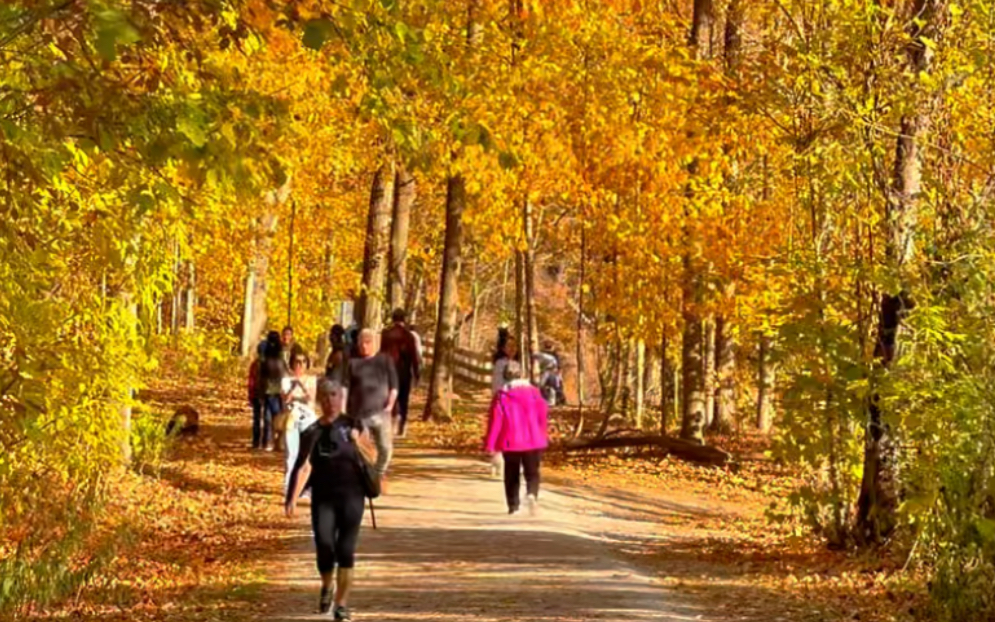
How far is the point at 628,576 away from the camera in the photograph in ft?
42.7

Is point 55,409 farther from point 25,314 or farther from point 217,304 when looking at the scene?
point 217,304

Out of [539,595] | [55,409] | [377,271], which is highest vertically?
[377,271]

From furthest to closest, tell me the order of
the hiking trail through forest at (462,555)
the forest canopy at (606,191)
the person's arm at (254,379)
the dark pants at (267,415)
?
1. the person's arm at (254,379)
2. the dark pants at (267,415)
3. the hiking trail through forest at (462,555)
4. the forest canopy at (606,191)

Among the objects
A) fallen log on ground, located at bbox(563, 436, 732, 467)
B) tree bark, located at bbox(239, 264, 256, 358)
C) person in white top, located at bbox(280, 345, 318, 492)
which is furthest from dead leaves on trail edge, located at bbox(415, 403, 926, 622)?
tree bark, located at bbox(239, 264, 256, 358)


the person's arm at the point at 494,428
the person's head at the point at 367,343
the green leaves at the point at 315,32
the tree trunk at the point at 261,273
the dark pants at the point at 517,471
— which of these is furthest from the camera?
the tree trunk at the point at 261,273

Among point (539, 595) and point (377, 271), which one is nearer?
point (539, 595)

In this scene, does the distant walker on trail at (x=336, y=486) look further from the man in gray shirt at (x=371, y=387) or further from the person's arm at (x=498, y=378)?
the person's arm at (x=498, y=378)

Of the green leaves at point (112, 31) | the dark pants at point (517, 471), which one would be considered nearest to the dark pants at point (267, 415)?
the dark pants at point (517, 471)

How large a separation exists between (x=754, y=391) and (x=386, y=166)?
615 inches

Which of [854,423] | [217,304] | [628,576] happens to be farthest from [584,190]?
[217,304]

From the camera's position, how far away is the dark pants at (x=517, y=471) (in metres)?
16.2

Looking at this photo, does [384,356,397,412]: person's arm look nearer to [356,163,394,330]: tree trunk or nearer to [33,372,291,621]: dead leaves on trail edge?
[33,372,291,621]: dead leaves on trail edge

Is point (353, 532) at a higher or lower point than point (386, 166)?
lower

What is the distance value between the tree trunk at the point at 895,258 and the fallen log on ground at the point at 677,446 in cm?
1042
